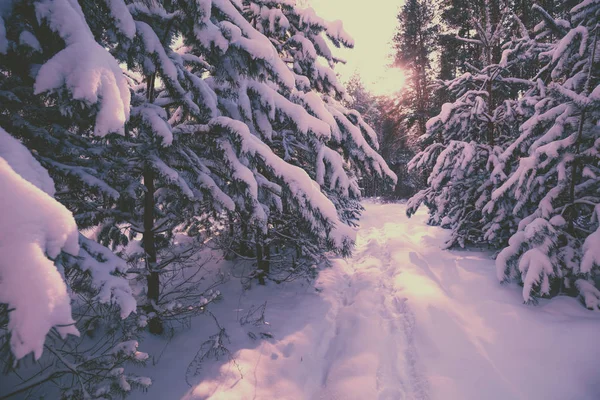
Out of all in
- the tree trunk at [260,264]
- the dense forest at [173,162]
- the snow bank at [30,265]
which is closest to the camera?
the snow bank at [30,265]

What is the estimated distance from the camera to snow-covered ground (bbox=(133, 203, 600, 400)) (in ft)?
10.6

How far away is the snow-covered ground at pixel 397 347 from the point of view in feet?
10.6

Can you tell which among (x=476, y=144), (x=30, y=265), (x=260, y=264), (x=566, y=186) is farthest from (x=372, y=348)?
(x=476, y=144)

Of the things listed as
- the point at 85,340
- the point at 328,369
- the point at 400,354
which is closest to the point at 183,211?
the point at 85,340

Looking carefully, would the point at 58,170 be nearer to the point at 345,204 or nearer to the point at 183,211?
the point at 183,211

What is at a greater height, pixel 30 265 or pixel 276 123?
pixel 276 123

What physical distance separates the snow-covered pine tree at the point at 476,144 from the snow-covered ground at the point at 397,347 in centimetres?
204

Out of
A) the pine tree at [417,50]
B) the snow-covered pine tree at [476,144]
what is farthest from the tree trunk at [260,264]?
the pine tree at [417,50]

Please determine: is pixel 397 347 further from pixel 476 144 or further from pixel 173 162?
pixel 476 144

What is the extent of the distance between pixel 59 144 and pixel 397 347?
5.27 metres

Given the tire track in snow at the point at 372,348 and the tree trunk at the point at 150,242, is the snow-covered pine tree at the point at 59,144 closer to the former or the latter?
the tree trunk at the point at 150,242

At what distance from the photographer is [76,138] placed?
2766 millimetres

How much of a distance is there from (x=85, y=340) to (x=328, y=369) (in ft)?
11.5

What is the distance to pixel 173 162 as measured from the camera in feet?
11.6
